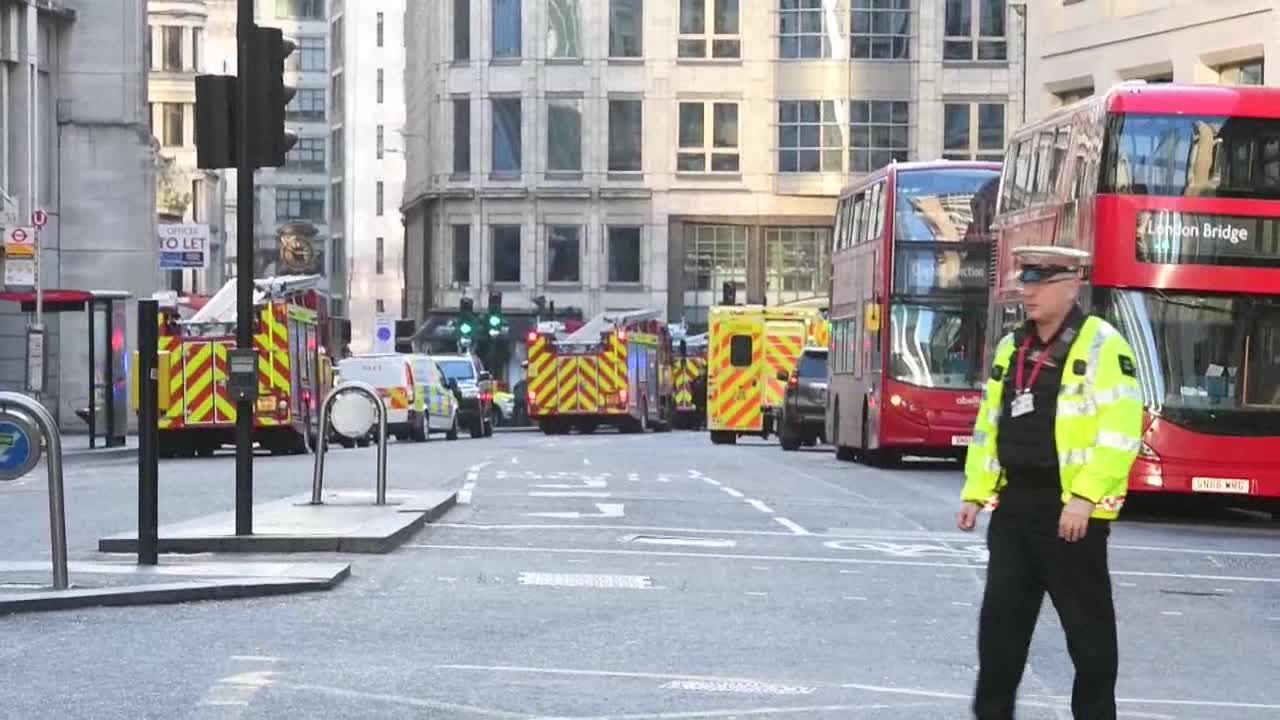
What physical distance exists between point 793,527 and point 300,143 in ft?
387

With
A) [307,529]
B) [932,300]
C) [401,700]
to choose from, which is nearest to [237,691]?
[401,700]

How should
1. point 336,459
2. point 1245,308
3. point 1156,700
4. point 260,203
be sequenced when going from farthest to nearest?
point 260,203
point 336,459
point 1245,308
point 1156,700

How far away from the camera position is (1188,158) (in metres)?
24.4

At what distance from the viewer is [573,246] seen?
281 ft

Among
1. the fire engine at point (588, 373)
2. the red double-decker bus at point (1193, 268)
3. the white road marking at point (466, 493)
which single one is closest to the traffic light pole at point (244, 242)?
the white road marking at point (466, 493)

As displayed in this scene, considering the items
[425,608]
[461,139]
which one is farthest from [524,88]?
[425,608]

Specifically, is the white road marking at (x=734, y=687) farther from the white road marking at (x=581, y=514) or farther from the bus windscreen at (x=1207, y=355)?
the bus windscreen at (x=1207, y=355)

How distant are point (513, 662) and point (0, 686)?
2213mm

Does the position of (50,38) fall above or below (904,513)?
above

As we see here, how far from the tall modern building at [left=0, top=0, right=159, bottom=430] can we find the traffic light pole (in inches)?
1428

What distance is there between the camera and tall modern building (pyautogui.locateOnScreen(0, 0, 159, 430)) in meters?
53.5

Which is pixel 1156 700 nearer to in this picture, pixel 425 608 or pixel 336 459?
pixel 425 608

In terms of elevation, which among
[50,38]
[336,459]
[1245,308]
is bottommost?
[336,459]

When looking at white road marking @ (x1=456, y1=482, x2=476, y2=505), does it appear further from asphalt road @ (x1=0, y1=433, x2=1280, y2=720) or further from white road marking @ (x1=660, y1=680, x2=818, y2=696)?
white road marking @ (x1=660, y1=680, x2=818, y2=696)
